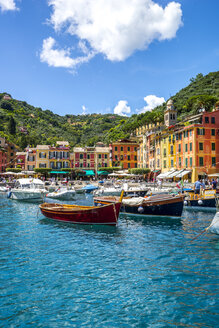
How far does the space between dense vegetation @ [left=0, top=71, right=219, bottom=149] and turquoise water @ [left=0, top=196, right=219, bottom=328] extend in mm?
63526

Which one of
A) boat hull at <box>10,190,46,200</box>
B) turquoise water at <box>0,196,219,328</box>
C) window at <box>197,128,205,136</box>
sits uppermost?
window at <box>197,128,205,136</box>

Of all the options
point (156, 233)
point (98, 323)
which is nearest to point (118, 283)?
Result: point (98, 323)

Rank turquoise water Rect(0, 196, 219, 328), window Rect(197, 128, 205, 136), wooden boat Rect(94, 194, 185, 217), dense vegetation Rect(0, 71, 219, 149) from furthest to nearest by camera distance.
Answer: dense vegetation Rect(0, 71, 219, 149), window Rect(197, 128, 205, 136), wooden boat Rect(94, 194, 185, 217), turquoise water Rect(0, 196, 219, 328)

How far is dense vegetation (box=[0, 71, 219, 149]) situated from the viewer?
92062mm

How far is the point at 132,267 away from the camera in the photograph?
10.3m

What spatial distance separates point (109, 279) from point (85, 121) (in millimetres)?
178610

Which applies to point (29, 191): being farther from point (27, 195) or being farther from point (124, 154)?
point (124, 154)

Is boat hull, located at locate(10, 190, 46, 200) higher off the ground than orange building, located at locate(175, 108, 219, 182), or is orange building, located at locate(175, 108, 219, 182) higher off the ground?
orange building, located at locate(175, 108, 219, 182)

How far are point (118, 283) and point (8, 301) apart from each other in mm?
3585

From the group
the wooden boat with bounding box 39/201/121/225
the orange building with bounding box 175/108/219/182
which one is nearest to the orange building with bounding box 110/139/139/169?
the orange building with bounding box 175/108/219/182

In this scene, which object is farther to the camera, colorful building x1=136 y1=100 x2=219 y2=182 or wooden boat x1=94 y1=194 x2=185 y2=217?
colorful building x1=136 y1=100 x2=219 y2=182

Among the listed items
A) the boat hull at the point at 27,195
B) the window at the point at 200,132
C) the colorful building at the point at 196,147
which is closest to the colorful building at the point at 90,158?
the colorful building at the point at 196,147

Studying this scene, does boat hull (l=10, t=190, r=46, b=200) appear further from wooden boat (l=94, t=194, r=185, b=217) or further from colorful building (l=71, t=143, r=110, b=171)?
colorful building (l=71, t=143, r=110, b=171)

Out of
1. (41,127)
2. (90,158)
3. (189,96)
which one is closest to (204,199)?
(90,158)
